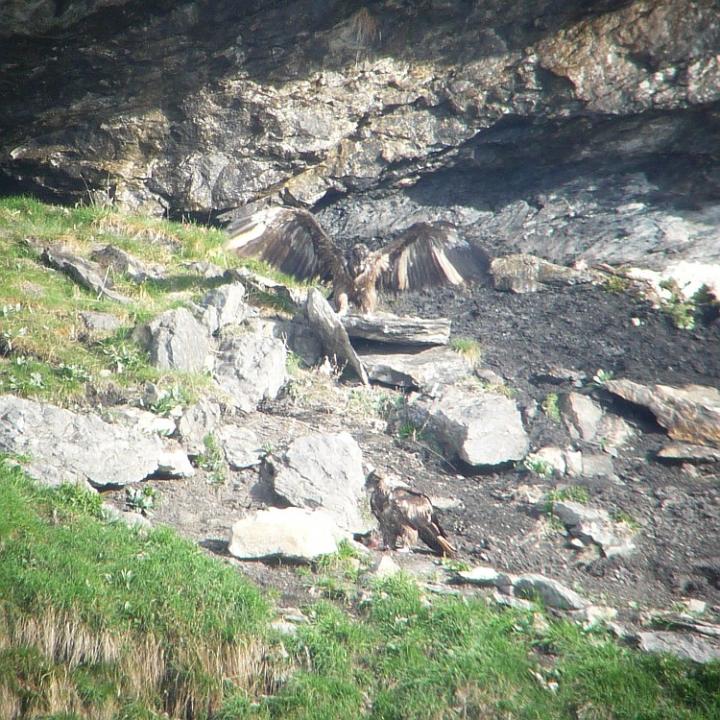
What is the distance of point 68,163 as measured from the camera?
1048cm

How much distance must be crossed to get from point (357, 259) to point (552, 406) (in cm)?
313

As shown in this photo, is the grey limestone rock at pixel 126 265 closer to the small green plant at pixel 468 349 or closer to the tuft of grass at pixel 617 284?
the small green plant at pixel 468 349

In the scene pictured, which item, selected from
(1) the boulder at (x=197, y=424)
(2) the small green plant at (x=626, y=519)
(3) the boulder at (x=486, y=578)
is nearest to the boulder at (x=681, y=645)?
(3) the boulder at (x=486, y=578)

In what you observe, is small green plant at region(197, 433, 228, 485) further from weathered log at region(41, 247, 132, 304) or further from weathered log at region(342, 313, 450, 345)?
weathered log at region(41, 247, 132, 304)

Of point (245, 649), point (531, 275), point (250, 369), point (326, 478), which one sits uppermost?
point (531, 275)

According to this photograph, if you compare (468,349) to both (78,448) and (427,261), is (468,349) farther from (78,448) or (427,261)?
(78,448)

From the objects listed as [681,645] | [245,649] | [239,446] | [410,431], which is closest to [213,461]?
[239,446]

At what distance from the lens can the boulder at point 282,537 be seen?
219 inches

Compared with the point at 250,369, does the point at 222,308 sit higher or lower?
higher

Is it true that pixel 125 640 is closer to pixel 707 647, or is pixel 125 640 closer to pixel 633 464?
pixel 707 647

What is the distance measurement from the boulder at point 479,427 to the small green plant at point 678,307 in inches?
92.1

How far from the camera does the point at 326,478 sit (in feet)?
21.0

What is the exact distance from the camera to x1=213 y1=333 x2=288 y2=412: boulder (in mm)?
7625

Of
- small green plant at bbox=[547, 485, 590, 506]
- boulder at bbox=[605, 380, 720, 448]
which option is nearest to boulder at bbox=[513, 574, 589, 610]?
small green plant at bbox=[547, 485, 590, 506]
